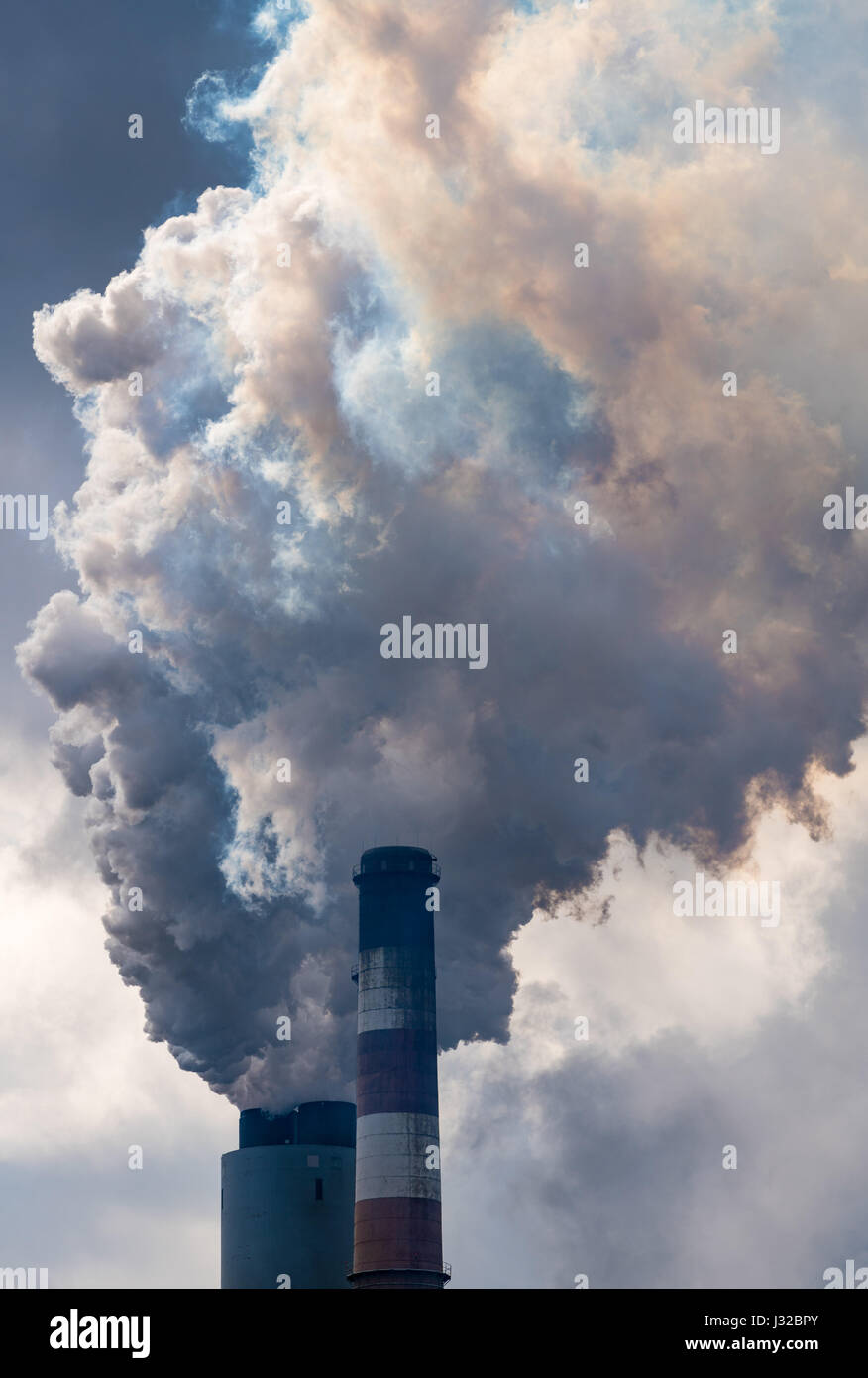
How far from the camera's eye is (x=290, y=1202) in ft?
261

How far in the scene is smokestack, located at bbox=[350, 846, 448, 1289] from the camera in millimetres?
74625

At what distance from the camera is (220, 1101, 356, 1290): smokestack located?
7925 cm

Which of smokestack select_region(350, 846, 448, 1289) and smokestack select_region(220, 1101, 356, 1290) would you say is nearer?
smokestack select_region(350, 846, 448, 1289)

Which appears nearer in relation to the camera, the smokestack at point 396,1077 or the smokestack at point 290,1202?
the smokestack at point 396,1077

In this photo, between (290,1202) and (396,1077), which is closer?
(396,1077)

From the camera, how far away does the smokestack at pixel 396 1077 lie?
245 ft

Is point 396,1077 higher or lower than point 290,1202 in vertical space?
higher

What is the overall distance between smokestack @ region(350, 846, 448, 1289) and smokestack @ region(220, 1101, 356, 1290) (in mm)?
4462

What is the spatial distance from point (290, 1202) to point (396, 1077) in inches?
358

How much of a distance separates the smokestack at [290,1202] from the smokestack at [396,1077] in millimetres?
4462
